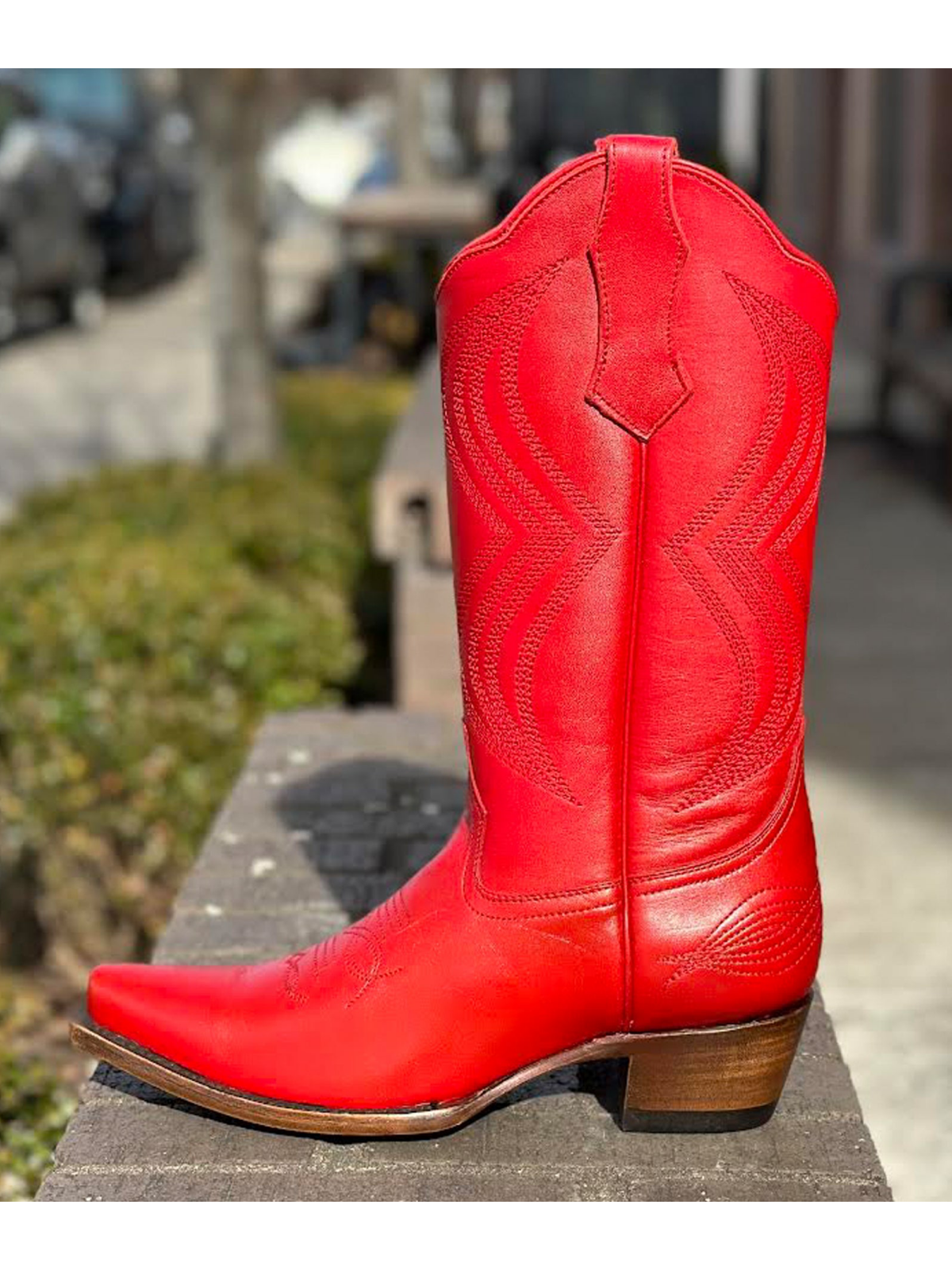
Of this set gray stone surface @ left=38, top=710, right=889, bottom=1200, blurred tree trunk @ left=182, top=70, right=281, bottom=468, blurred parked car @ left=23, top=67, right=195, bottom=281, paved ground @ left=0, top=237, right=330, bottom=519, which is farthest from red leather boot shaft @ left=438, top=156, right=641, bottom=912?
blurred parked car @ left=23, top=67, right=195, bottom=281

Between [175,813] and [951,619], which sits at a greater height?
[175,813]

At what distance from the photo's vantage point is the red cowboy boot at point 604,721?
5.16 ft

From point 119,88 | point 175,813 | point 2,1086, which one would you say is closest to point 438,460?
point 175,813

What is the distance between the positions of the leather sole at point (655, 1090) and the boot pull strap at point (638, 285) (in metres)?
0.61

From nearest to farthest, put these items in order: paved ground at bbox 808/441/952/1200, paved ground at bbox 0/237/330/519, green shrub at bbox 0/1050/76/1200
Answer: green shrub at bbox 0/1050/76/1200
paved ground at bbox 808/441/952/1200
paved ground at bbox 0/237/330/519

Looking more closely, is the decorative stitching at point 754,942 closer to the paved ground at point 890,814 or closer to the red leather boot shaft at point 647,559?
the red leather boot shaft at point 647,559

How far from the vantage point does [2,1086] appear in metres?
2.60

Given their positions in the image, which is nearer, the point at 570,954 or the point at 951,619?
the point at 570,954

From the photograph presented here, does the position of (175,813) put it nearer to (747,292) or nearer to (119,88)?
(747,292)

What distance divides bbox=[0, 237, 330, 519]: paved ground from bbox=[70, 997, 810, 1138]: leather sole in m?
4.66

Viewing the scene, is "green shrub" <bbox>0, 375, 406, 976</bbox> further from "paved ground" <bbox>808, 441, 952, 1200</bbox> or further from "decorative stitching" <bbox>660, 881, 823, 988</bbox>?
"decorative stitching" <bbox>660, 881, 823, 988</bbox>

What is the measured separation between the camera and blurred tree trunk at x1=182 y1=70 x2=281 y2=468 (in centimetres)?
555
